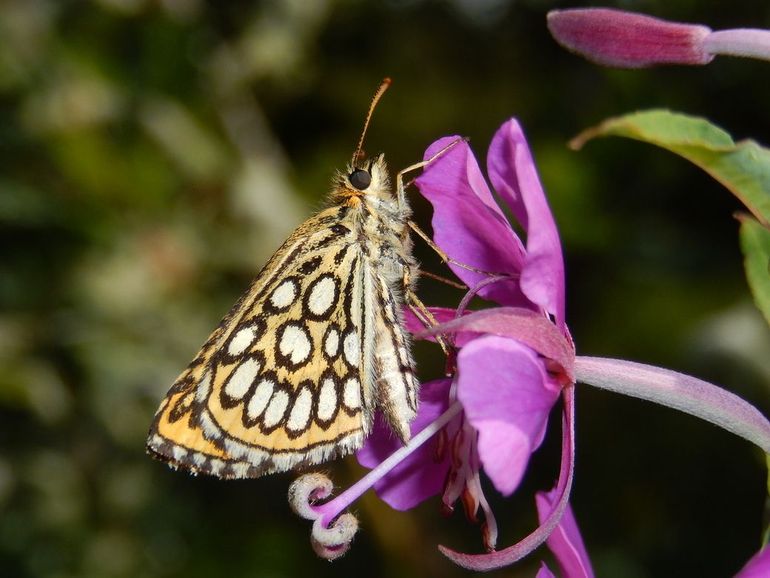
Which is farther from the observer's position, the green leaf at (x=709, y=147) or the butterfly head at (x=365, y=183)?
the butterfly head at (x=365, y=183)

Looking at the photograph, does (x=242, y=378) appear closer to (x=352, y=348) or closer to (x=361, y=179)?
(x=352, y=348)

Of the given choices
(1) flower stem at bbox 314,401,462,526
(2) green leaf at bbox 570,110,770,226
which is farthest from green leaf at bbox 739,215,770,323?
(1) flower stem at bbox 314,401,462,526

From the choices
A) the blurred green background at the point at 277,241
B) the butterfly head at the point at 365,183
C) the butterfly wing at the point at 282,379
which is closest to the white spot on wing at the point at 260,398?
the butterfly wing at the point at 282,379

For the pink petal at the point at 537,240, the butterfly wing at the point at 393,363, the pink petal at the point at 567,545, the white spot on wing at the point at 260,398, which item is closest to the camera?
the pink petal at the point at 537,240

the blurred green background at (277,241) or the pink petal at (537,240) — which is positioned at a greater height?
the pink petal at (537,240)

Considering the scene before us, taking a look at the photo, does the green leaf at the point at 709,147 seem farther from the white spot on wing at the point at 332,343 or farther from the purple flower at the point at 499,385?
the white spot on wing at the point at 332,343

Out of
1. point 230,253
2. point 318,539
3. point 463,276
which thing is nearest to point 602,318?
point 230,253
